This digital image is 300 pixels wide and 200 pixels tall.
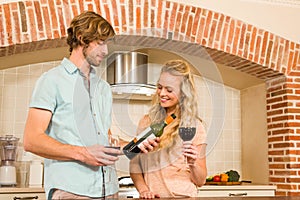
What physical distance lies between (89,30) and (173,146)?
0.61 meters

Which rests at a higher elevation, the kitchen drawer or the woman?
the woman

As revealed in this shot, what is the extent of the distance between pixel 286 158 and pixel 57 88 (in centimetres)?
284

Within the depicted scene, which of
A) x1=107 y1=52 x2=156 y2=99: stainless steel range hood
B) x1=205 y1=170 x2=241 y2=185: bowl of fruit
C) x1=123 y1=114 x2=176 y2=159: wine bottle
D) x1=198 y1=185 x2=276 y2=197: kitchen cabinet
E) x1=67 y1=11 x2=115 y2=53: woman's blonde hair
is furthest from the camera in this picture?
x1=205 y1=170 x2=241 y2=185: bowl of fruit

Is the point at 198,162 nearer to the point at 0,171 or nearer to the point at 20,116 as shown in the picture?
the point at 0,171

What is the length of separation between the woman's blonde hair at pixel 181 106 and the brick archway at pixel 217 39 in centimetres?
135

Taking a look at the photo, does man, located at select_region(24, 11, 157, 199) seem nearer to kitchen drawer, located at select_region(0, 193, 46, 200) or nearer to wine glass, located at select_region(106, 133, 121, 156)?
wine glass, located at select_region(106, 133, 121, 156)

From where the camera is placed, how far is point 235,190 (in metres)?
4.13

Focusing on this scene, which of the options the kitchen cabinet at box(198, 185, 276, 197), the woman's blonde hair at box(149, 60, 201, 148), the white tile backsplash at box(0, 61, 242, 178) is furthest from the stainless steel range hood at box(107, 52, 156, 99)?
the kitchen cabinet at box(198, 185, 276, 197)

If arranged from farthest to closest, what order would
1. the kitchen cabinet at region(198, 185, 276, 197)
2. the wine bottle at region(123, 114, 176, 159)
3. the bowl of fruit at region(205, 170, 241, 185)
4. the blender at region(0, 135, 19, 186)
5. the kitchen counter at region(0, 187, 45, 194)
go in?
1. the bowl of fruit at region(205, 170, 241, 185)
2. the kitchen cabinet at region(198, 185, 276, 197)
3. the blender at region(0, 135, 19, 186)
4. the kitchen counter at region(0, 187, 45, 194)
5. the wine bottle at region(123, 114, 176, 159)

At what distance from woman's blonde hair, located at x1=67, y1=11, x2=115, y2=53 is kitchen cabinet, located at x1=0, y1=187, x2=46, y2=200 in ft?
6.17

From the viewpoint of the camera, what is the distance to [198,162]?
216 cm

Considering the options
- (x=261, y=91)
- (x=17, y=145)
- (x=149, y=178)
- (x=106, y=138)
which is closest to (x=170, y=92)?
(x=106, y=138)

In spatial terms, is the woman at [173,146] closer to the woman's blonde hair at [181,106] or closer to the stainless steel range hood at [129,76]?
the woman's blonde hair at [181,106]

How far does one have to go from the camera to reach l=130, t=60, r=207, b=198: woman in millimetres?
1936
